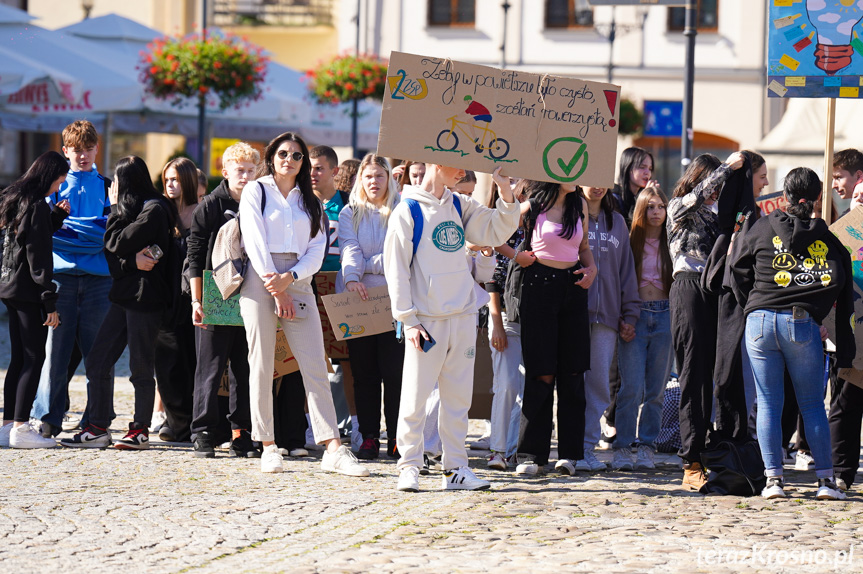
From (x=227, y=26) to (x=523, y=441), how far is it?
2786 cm

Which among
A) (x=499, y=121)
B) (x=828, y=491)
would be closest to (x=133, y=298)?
(x=499, y=121)

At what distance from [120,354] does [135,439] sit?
561mm

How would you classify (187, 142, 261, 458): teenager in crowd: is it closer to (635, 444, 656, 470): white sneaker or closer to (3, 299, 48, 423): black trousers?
(3, 299, 48, 423): black trousers

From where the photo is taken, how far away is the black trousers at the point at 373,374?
26.7ft

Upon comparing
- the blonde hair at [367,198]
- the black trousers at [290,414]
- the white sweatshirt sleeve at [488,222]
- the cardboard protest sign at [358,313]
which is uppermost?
the blonde hair at [367,198]

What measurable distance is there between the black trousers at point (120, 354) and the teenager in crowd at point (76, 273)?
0.76 feet

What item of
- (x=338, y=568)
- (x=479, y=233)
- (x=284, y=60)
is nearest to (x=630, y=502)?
(x=479, y=233)

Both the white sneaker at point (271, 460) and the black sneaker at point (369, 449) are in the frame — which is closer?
the white sneaker at point (271, 460)

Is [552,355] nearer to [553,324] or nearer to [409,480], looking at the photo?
[553,324]

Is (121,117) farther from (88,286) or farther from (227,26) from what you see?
(227,26)

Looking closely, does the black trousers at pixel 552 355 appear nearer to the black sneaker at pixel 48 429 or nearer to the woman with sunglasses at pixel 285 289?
the woman with sunglasses at pixel 285 289

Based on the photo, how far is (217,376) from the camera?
7961 millimetres

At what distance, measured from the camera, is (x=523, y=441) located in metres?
7.68

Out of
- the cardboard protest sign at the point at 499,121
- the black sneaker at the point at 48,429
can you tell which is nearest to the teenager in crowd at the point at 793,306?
the cardboard protest sign at the point at 499,121
